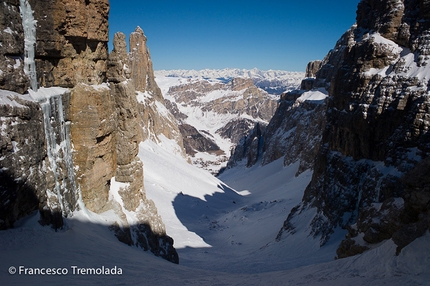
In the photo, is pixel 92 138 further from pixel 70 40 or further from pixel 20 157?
pixel 70 40

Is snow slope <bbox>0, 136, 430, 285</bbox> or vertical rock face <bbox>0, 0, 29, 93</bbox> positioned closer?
snow slope <bbox>0, 136, 430, 285</bbox>

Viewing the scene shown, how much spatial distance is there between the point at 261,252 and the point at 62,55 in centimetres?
2235

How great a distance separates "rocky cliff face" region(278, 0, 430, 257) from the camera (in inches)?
733

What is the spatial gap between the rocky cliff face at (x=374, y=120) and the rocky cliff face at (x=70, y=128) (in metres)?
13.7

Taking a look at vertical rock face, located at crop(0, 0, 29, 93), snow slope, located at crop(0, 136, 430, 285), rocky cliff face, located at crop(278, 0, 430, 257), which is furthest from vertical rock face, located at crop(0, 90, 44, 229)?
rocky cliff face, located at crop(278, 0, 430, 257)

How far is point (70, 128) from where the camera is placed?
14852 millimetres

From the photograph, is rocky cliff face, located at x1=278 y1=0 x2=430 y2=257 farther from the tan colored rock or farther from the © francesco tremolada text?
the tan colored rock

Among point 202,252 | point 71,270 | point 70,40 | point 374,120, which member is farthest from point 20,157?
point 374,120

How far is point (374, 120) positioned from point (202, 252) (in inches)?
757

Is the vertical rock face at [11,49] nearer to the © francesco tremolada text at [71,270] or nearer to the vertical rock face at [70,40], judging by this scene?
the vertical rock face at [70,40]

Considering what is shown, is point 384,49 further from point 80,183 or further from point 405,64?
point 80,183

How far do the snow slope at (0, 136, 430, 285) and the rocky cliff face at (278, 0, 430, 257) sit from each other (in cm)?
327

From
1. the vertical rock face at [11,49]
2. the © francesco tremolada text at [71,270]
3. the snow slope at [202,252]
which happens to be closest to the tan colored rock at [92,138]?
the snow slope at [202,252]

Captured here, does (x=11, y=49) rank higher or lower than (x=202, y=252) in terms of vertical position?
higher
